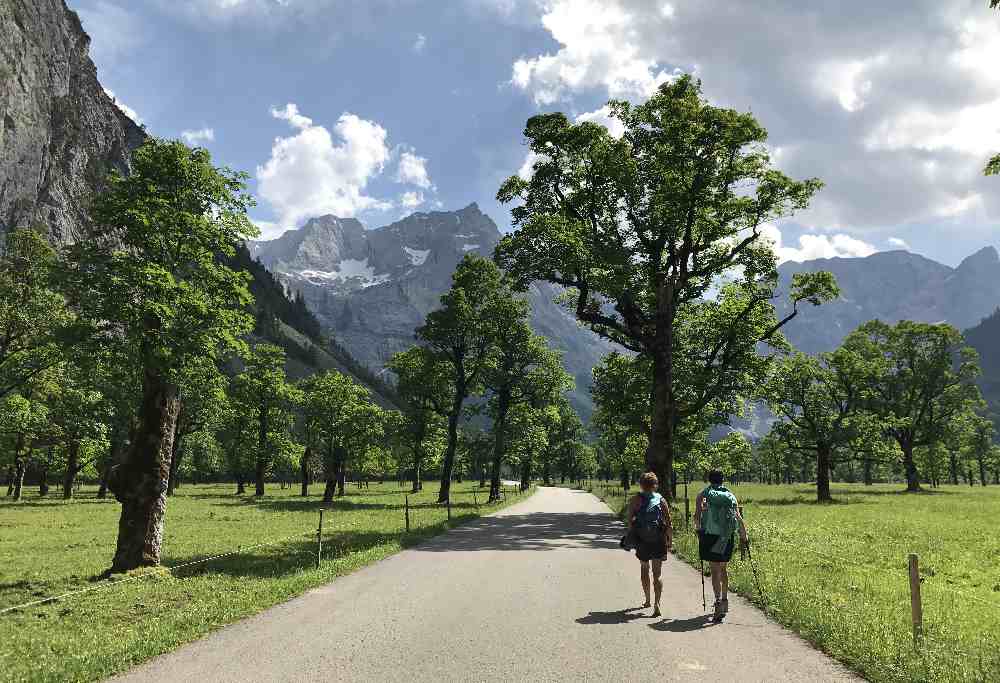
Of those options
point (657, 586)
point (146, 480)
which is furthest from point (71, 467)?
point (657, 586)

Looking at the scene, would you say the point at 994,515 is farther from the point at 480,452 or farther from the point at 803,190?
the point at 480,452

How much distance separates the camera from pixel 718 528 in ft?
32.6

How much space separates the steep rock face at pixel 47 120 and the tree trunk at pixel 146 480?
88.9 meters

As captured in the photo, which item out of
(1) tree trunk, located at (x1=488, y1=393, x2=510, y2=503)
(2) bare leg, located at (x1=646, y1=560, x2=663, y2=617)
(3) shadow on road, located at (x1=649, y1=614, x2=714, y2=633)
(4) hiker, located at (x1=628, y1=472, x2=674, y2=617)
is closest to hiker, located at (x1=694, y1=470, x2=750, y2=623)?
(3) shadow on road, located at (x1=649, y1=614, x2=714, y2=633)

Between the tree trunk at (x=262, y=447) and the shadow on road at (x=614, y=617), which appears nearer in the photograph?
the shadow on road at (x=614, y=617)

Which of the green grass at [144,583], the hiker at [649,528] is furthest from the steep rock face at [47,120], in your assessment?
the hiker at [649,528]

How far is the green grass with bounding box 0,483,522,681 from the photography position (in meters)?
7.97

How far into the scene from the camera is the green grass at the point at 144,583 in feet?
26.2

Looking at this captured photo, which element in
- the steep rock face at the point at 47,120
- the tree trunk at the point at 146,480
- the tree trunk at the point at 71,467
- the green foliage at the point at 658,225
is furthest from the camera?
the steep rock face at the point at 47,120

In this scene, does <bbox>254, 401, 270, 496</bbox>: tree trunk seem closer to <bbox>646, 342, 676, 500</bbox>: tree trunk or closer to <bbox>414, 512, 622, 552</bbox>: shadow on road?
<bbox>414, 512, 622, 552</bbox>: shadow on road

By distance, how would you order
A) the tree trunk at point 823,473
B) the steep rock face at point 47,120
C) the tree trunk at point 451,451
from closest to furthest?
the tree trunk at point 451,451, the tree trunk at point 823,473, the steep rock face at point 47,120

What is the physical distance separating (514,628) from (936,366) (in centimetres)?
6454

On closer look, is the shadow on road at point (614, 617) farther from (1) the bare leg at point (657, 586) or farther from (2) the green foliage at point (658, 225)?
(2) the green foliage at point (658, 225)

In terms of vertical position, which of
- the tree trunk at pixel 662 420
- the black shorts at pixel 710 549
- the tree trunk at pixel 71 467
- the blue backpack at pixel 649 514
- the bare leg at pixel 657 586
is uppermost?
the tree trunk at pixel 662 420
